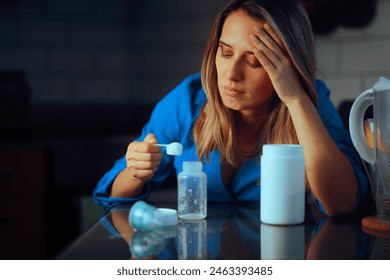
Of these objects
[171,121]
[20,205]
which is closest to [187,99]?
[171,121]

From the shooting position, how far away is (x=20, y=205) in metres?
1.85

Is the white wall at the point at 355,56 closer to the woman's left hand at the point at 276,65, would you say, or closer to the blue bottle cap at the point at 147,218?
the woman's left hand at the point at 276,65

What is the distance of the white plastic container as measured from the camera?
798 millimetres

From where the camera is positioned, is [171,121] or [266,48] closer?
[266,48]

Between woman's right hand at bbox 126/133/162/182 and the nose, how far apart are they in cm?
17

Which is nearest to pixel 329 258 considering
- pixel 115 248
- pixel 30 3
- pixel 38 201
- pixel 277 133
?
pixel 115 248

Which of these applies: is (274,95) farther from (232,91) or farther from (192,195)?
(192,195)

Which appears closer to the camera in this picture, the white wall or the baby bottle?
the baby bottle

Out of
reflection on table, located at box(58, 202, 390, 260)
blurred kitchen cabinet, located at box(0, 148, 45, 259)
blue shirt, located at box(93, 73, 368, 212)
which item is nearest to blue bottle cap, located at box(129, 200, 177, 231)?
reflection on table, located at box(58, 202, 390, 260)

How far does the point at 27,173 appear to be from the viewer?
6.12ft

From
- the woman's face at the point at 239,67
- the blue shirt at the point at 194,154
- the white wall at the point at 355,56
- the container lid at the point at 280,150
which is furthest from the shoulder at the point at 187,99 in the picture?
the white wall at the point at 355,56

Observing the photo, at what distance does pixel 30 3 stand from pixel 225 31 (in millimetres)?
1384

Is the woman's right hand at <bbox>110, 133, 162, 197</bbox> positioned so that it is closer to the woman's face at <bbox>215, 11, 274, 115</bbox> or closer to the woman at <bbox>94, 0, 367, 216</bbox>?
the woman at <bbox>94, 0, 367, 216</bbox>

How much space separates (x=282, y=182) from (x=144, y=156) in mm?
234
